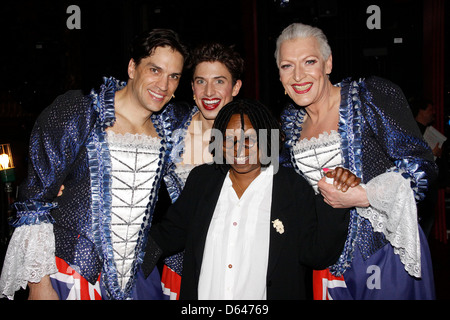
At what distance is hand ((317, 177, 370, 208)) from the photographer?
169 centimetres

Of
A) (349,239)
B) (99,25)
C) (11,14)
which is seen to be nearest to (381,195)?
(349,239)

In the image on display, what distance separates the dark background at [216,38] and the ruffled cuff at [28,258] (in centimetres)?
341

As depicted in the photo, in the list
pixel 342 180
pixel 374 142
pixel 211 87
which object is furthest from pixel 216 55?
pixel 342 180

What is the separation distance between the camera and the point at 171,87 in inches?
85.5

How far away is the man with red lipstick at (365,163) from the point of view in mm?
1780

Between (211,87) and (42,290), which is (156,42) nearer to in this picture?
(211,87)

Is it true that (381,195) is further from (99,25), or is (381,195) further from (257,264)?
(99,25)

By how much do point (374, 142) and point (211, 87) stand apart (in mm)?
1002

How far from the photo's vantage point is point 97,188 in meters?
1.95

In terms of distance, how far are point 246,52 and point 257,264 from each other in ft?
15.1

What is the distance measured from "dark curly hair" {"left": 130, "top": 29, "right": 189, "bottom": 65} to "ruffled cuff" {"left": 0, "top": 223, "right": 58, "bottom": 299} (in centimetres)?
100

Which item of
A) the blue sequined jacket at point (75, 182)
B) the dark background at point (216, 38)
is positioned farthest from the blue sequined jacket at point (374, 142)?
the dark background at point (216, 38)

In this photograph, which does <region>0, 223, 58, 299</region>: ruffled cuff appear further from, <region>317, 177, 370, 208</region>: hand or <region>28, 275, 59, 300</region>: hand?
<region>317, 177, 370, 208</region>: hand

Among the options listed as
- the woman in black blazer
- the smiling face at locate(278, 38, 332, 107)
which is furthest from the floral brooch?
the smiling face at locate(278, 38, 332, 107)
